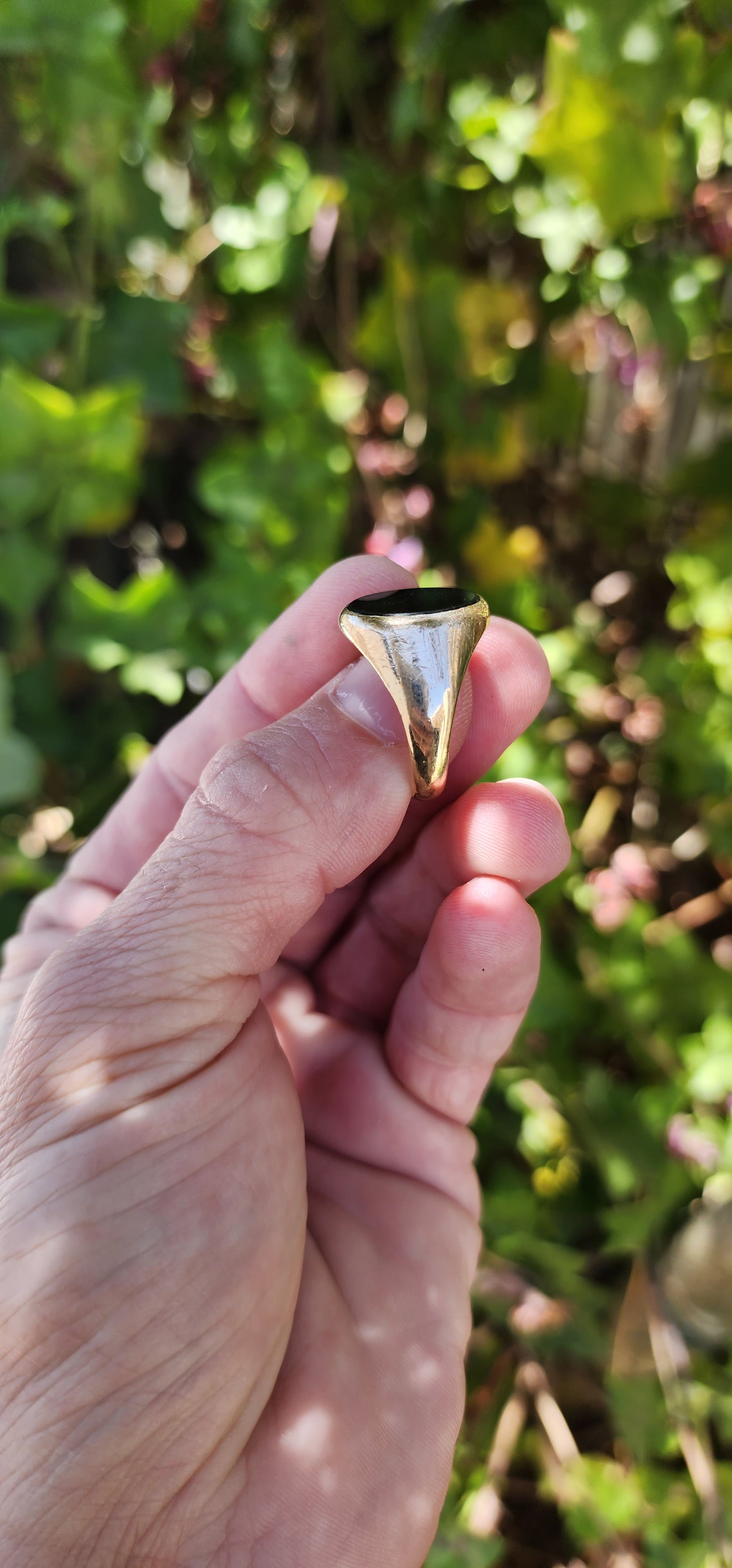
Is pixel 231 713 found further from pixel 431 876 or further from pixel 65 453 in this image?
pixel 65 453

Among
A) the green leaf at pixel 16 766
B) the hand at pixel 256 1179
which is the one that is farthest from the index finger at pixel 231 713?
the green leaf at pixel 16 766

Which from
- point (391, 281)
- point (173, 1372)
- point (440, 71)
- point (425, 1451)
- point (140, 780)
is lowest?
point (425, 1451)

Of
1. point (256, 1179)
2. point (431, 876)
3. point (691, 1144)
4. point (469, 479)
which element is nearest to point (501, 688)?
point (431, 876)

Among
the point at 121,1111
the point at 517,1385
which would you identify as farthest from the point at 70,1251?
the point at 517,1385

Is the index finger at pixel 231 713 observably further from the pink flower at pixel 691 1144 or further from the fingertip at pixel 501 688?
the pink flower at pixel 691 1144

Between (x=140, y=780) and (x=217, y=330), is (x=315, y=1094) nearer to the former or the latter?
(x=140, y=780)

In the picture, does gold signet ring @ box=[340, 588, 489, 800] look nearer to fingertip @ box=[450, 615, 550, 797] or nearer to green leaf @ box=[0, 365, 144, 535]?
fingertip @ box=[450, 615, 550, 797]
